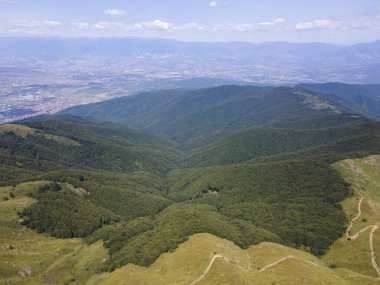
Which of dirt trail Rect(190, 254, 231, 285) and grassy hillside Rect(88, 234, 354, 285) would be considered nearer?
dirt trail Rect(190, 254, 231, 285)

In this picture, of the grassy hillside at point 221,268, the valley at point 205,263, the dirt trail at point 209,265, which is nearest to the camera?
the dirt trail at point 209,265

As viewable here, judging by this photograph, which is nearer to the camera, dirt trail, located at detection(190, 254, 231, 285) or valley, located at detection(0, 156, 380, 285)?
dirt trail, located at detection(190, 254, 231, 285)

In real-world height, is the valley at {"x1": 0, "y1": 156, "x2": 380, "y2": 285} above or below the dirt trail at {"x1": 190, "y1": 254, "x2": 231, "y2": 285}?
below

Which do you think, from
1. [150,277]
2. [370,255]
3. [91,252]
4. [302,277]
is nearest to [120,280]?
[150,277]

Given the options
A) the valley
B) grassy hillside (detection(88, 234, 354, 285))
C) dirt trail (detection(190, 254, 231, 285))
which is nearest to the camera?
dirt trail (detection(190, 254, 231, 285))

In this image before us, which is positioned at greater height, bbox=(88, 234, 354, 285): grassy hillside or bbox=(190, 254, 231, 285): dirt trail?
bbox=(190, 254, 231, 285): dirt trail

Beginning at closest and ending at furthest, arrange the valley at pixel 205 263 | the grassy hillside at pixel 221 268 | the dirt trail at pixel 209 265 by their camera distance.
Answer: the dirt trail at pixel 209 265
the grassy hillside at pixel 221 268
the valley at pixel 205 263

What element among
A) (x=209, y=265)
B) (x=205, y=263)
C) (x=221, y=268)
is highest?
(x=221, y=268)

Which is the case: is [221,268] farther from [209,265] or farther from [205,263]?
[205,263]

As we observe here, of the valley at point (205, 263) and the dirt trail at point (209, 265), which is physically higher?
the dirt trail at point (209, 265)

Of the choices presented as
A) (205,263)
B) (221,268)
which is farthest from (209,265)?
(221,268)

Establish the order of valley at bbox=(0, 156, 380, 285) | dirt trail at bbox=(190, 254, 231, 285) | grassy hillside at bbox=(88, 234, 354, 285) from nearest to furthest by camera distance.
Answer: dirt trail at bbox=(190, 254, 231, 285) → grassy hillside at bbox=(88, 234, 354, 285) → valley at bbox=(0, 156, 380, 285)
